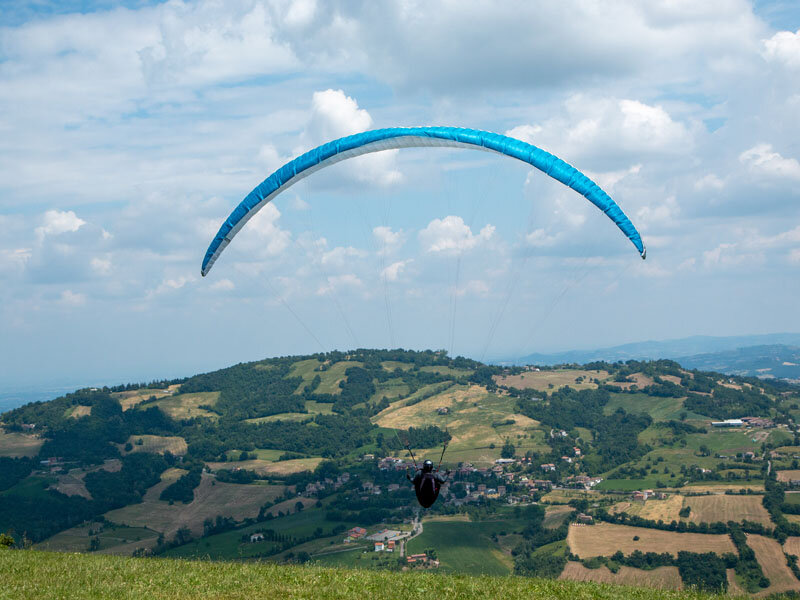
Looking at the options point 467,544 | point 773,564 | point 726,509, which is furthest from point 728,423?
point 467,544

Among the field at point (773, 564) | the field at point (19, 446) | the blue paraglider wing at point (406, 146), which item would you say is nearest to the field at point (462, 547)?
the field at point (773, 564)

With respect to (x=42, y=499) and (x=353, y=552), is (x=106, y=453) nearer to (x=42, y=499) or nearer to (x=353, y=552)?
(x=42, y=499)

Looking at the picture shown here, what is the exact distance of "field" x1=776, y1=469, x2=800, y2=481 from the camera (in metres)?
132

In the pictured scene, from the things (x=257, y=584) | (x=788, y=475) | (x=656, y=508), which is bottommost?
(x=656, y=508)

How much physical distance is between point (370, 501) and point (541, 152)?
460 feet

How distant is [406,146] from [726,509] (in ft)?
377

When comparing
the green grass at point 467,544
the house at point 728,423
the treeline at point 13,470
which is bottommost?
the green grass at point 467,544

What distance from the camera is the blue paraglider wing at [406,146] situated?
22.9 metres

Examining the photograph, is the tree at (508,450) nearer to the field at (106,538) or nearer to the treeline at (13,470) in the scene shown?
the field at (106,538)

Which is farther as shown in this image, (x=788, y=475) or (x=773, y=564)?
(x=788, y=475)

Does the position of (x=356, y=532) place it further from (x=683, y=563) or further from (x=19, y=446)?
(x=19, y=446)

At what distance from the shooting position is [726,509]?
11350 cm

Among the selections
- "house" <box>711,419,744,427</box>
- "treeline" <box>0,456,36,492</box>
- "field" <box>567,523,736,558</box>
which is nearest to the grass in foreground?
"field" <box>567,523,736,558</box>

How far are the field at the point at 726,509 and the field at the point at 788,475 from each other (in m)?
17.4
